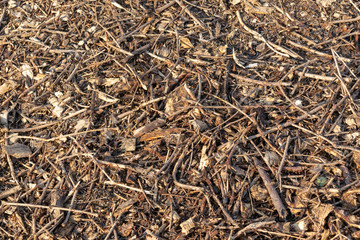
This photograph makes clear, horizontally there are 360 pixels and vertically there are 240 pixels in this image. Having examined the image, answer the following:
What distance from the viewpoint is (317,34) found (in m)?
3.50

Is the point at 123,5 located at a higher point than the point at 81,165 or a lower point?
higher

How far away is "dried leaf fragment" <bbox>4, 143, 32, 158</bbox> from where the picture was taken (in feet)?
9.90

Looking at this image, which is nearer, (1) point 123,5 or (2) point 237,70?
(2) point 237,70

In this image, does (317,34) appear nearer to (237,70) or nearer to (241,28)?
(241,28)

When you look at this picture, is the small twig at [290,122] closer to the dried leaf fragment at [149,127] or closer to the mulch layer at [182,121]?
the mulch layer at [182,121]

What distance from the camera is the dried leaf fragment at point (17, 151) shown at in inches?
119

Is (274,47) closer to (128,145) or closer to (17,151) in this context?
(128,145)

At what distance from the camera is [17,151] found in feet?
9.94

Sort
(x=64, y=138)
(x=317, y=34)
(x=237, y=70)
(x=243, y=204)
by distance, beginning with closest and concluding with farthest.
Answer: (x=243, y=204), (x=64, y=138), (x=237, y=70), (x=317, y=34)

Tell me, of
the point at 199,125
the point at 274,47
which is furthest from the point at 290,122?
the point at 274,47

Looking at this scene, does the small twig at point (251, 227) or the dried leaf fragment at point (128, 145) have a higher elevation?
the dried leaf fragment at point (128, 145)

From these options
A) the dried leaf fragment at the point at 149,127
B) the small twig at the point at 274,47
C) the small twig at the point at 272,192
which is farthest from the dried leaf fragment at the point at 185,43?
the small twig at the point at 272,192

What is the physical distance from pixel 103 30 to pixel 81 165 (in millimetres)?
1465

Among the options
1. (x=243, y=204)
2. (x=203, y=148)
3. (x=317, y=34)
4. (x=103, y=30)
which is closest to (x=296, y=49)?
(x=317, y=34)
